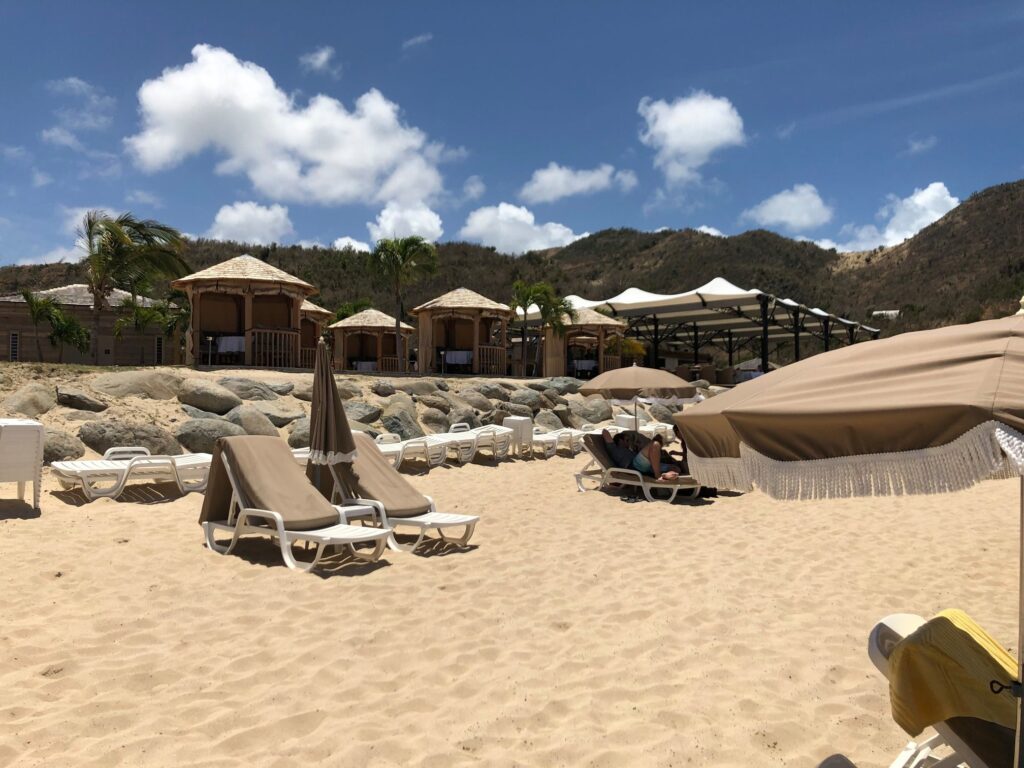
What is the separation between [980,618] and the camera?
4.31 meters

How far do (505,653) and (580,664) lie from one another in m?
0.41

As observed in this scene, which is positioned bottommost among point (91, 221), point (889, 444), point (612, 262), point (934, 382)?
point (889, 444)

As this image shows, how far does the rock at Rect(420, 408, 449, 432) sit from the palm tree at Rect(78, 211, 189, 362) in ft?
24.4

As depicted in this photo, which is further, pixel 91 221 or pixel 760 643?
pixel 91 221

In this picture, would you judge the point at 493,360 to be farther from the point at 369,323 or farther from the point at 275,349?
the point at 275,349

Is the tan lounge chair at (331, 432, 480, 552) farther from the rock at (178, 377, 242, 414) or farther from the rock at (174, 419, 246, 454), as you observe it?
the rock at (178, 377, 242, 414)

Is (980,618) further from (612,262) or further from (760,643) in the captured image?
(612,262)

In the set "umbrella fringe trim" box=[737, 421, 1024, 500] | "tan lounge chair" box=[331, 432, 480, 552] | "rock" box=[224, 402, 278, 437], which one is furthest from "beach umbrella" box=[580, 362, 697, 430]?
"umbrella fringe trim" box=[737, 421, 1024, 500]

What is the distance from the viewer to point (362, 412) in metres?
12.6

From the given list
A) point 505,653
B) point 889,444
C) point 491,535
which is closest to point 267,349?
point 491,535

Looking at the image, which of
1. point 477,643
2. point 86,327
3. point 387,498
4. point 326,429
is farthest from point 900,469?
point 86,327

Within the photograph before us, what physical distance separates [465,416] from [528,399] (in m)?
Answer: 2.64

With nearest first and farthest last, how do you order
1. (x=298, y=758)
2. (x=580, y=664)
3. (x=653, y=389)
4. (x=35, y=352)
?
(x=298, y=758) < (x=580, y=664) < (x=653, y=389) < (x=35, y=352)

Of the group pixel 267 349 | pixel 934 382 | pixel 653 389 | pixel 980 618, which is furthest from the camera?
pixel 267 349
